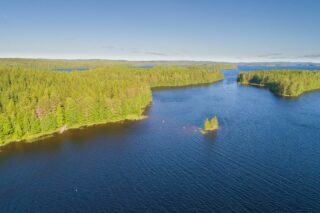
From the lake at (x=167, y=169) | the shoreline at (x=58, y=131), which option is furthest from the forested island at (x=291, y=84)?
the shoreline at (x=58, y=131)

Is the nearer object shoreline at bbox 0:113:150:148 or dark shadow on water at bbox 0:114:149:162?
dark shadow on water at bbox 0:114:149:162

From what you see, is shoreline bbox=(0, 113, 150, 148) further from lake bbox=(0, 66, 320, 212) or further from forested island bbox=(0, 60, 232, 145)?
lake bbox=(0, 66, 320, 212)

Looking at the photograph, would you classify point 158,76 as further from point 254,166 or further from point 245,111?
point 254,166

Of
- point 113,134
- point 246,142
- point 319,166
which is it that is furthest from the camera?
point 113,134

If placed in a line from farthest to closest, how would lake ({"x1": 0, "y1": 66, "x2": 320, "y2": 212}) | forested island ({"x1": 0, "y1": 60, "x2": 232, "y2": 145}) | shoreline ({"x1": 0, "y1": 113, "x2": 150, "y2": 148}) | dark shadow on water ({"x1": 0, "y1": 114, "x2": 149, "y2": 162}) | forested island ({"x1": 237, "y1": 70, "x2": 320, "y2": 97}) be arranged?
forested island ({"x1": 237, "y1": 70, "x2": 320, "y2": 97}), forested island ({"x1": 0, "y1": 60, "x2": 232, "y2": 145}), shoreline ({"x1": 0, "y1": 113, "x2": 150, "y2": 148}), dark shadow on water ({"x1": 0, "y1": 114, "x2": 149, "y2": 162}), lake ({"x1": 0, "y1": 66, "x2": 320, "y2": 212})

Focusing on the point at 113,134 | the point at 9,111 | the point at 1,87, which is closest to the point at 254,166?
the point at 113,134

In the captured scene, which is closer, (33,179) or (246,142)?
(33,179)

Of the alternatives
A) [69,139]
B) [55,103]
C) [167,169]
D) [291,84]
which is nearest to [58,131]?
[69,139]

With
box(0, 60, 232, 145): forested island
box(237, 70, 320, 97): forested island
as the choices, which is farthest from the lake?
box(237, 70, 320, 97): forested island

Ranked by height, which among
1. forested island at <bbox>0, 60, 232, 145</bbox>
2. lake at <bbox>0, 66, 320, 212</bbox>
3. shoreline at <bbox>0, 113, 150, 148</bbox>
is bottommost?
lake at <bbox>0, 66, 320, 212</bbox>
